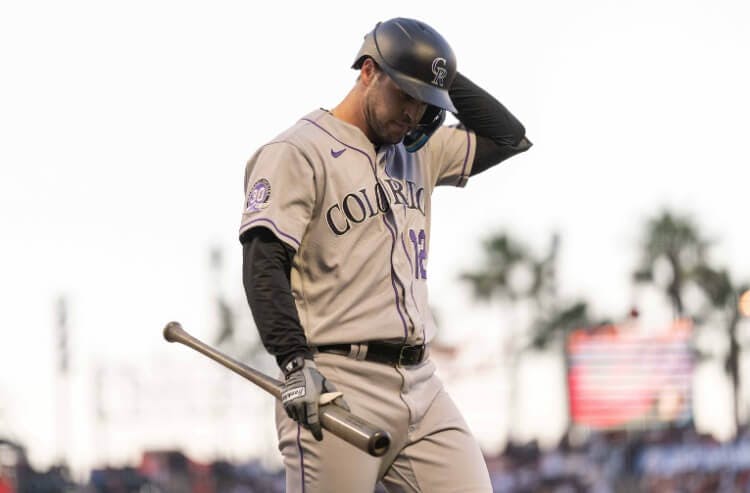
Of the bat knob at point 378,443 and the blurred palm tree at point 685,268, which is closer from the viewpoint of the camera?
the bat knob at point 378,443

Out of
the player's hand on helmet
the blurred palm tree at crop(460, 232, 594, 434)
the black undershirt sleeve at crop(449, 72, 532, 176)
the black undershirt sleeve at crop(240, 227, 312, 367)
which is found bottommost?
the blurred palm tree at crop(460, 232, 594, 434)

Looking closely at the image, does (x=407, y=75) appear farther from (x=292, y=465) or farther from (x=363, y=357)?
(x=292, y=465)

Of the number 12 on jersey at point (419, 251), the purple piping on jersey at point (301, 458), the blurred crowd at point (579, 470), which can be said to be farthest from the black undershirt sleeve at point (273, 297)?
the blurred crowd at point (579, 470)

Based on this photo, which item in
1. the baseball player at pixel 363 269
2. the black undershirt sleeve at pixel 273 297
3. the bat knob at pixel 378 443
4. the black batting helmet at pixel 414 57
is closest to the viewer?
the bat knob at pixel 378 443

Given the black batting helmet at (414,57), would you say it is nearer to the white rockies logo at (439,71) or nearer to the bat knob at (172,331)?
the white rockies logo at (439,71)

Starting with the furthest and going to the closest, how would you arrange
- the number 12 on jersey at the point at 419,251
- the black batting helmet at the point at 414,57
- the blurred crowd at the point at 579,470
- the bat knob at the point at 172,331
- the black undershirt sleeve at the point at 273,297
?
the blurred crowd at the point at 579,470
the bat knob at the point at 172,331
the number 12 on jersey at the point at 419,251
the black batting helmet at the point at 414,57
the black undershirt sleeve at the point at 273,297

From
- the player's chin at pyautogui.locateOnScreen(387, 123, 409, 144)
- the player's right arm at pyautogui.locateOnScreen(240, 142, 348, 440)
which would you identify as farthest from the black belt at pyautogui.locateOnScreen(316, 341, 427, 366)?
the player's chin at pyautogui.locateOnScreen(387, 123, 409, 144)

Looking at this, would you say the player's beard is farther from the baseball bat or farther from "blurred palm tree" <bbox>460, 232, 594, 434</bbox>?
"blurred palm tree" <bbox>460, 232, 594, 434</bbox>

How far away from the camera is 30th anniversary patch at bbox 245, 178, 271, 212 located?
496cm

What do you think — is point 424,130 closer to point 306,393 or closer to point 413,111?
point 413,111

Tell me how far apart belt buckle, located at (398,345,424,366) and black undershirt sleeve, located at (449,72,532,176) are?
92 cm

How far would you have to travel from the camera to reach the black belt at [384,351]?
5.08m

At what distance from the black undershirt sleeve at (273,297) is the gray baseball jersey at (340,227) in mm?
55

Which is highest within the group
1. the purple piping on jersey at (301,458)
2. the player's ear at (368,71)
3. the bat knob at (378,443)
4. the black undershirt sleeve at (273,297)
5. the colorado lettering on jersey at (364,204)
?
the player's ear at (368,71)
